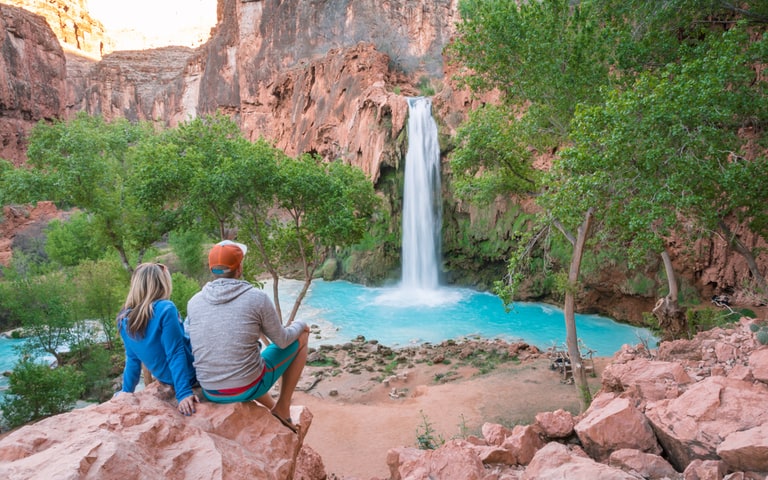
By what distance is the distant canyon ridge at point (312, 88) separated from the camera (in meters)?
21.9

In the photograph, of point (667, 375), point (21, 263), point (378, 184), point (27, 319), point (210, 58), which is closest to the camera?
point (667, 375)

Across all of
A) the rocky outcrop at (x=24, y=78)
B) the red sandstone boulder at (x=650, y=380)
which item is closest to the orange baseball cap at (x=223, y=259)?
the red sandstone boulder at (x=650, y=380)

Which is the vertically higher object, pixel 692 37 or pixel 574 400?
pixel 692 37

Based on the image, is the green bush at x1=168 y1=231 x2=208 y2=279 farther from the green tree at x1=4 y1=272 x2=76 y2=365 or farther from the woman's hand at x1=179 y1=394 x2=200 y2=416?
the woman's hand at x1=179 y1=394 x2=200 y2=416

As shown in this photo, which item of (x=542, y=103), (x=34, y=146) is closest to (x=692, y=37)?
(x=542, y=103)

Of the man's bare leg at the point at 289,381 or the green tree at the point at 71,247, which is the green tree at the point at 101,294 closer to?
the green tree at the point at 71,247

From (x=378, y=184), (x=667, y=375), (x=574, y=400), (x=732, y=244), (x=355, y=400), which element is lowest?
(x=355, y=400)

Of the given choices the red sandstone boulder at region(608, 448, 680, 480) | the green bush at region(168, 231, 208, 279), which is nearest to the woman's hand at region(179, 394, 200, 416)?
the red sandstone boulder at region(608, 448, 680, 480)

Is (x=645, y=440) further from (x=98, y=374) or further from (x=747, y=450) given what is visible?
(x=98, y=374)

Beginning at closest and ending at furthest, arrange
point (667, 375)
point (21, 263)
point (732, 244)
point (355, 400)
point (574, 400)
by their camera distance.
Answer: point (667, 375), point (732, 244), point (574, 400), point (355, 400), point (21, 263)

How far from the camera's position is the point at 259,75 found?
4334 cm

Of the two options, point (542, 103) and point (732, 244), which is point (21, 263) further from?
point (732, 244)

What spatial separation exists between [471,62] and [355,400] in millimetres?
7708

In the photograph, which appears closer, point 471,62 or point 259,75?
point 471,62
